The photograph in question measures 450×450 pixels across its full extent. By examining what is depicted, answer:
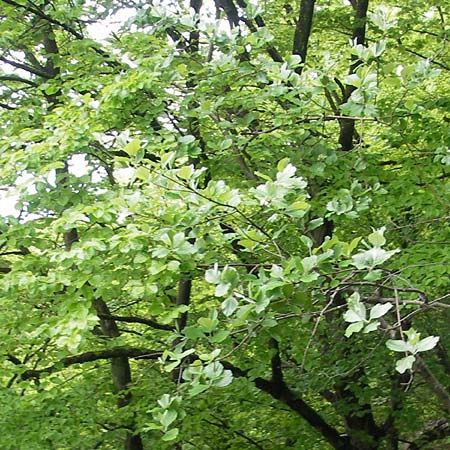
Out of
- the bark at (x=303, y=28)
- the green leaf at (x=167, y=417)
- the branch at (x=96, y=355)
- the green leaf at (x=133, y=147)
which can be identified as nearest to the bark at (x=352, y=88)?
the bark at (x=303, y=28)

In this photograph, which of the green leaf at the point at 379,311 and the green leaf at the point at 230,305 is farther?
the green leaf at the point at 230,305

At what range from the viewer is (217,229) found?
3566 millimetres

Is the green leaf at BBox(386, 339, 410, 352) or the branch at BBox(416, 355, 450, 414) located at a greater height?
the green leaf at BBox(386, 339, 410, 352)

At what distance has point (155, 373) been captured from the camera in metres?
6.25

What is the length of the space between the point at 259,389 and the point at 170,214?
12.0 feet

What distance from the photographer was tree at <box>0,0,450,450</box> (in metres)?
2.98

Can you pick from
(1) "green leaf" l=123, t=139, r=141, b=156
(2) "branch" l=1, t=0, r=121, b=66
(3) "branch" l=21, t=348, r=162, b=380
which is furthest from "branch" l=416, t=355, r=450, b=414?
(2) "branch" l=1, t=0, r=121, b=66

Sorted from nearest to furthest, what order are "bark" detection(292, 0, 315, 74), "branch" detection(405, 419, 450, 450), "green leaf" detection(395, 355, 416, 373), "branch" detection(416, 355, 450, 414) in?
"green leaf" detection(395, 355, 416, 373) < "branch" detection(416, 355, 450, 414) < "bark" detection(292, 0, 315, 74) < "branch" detection(405, 419, 450, 450)

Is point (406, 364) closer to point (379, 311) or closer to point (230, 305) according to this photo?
point (379, 311)

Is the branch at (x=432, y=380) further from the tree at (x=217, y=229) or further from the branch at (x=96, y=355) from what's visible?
the branch at (x=96, y=355)

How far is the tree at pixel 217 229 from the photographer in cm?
298

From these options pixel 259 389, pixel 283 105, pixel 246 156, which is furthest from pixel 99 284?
pixel 259 389

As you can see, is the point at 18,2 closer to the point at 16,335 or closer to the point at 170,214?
the point at 16,335

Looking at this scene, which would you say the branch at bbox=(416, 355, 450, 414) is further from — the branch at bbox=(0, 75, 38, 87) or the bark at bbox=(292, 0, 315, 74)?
the branch at bbox=(0, 75, 38, 87)
